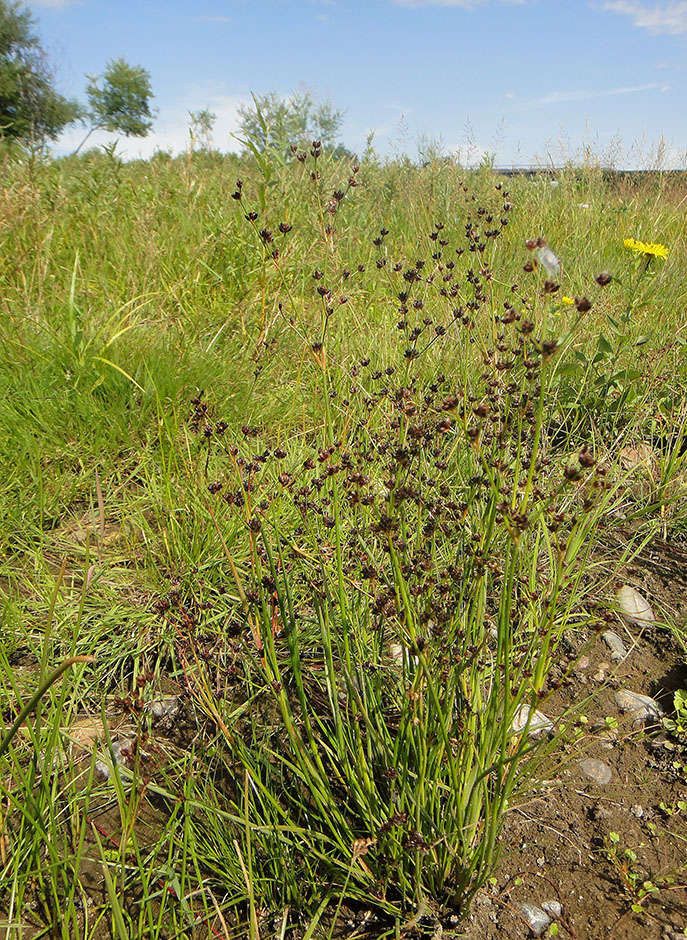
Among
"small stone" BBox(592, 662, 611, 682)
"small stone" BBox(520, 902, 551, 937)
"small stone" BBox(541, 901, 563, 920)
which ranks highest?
"small stone" BBox(592, 662, 611, 682)

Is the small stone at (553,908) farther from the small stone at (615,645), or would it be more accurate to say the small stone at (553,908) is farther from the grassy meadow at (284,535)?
the small stone at (615,645)

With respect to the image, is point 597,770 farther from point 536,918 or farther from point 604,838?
point 536,918

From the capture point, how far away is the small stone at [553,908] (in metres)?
1.42

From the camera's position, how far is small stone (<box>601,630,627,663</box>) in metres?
2.13

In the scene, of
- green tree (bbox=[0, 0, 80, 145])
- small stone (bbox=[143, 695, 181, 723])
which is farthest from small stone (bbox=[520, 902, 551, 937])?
green tree (bbox=[0, 0, 80, 145])

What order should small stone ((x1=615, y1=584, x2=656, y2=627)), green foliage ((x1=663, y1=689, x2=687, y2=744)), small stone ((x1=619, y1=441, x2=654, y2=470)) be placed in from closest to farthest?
green foliage ((x1=663, y1=689, x2=687, y2=744)) < small stone ((x1=615, y1=584, x2=656, y2=627)) < small stone ((x1=619, y1=441, x2=654, y2=470))

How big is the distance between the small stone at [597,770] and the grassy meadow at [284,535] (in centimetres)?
15

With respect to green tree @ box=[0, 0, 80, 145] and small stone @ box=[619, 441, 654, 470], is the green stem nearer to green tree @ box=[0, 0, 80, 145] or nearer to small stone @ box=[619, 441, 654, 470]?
small stone @ box=[619, 441, 654, 470]

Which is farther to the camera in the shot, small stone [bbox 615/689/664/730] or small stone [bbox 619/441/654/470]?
small stone [bbox 619/441/654/470]

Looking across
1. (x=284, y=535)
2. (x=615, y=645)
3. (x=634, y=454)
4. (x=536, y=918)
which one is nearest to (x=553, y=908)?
(x=536, y=918)

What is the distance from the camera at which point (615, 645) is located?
2.17 metres

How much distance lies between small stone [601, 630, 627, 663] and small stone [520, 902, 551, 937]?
0.89m

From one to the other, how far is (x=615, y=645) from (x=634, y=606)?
19 cm

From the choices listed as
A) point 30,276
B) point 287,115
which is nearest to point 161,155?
point 287,115
